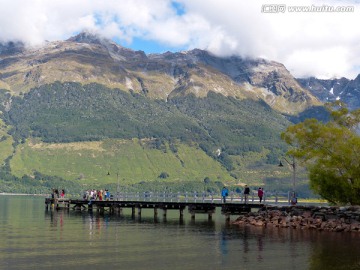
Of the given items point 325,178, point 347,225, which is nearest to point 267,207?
point 325,178

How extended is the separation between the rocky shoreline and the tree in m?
6.20

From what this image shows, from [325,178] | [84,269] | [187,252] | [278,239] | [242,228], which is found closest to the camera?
[84,269]

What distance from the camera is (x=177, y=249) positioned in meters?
54.6

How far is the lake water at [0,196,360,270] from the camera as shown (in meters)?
45.1

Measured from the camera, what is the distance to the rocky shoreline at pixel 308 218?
7406 cm

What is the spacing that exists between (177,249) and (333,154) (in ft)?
129

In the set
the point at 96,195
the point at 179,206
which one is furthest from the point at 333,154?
the point at 96,195

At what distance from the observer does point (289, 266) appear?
44625 mm

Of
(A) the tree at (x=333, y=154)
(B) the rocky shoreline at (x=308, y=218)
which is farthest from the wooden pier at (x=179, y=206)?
(A) the tree at (x=333, y=154)

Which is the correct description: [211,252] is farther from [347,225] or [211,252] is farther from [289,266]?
[347,225]

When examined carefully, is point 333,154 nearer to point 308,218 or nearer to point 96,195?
point 308,218

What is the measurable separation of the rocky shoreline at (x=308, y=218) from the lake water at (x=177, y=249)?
4.15 meters

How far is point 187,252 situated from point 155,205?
58.7 metres

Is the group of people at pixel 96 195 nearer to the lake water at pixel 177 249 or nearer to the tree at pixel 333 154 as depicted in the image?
the tree at pixel 333 154
